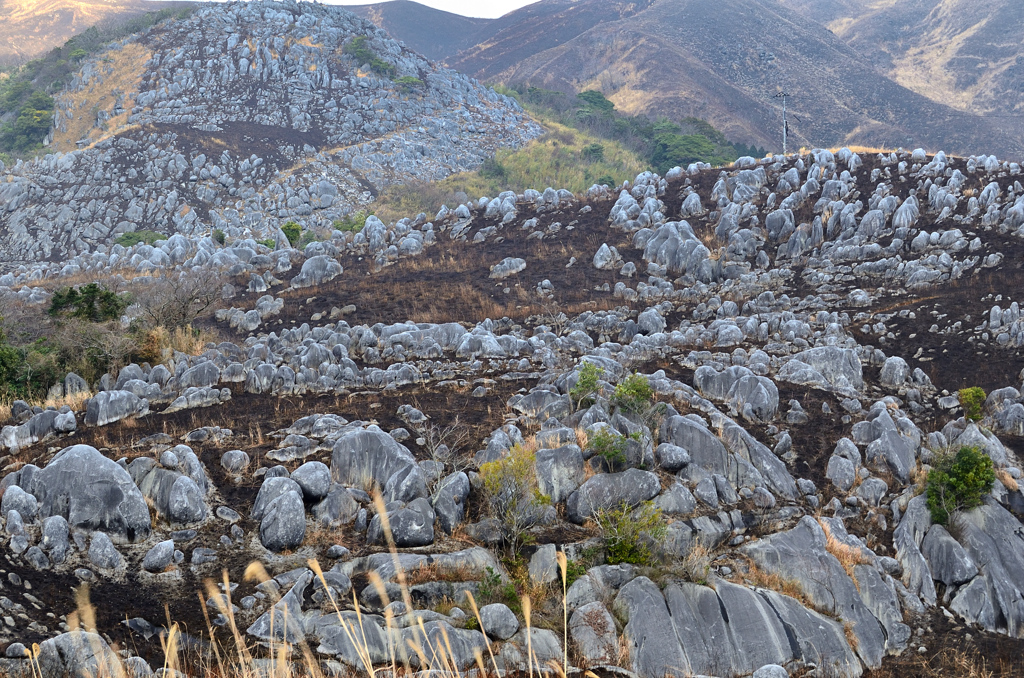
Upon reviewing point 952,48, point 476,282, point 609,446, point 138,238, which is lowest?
point 138,238

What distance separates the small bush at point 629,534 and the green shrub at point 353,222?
38.5 m

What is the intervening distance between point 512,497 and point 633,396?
498 centimetres

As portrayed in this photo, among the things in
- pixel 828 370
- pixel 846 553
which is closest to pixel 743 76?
pixel 828 370

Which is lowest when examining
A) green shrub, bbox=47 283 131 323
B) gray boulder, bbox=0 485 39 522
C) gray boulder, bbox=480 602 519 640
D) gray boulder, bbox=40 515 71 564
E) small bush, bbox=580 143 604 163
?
gray boulder, bbox=480 602 519 640

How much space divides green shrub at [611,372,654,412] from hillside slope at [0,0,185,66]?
415 feet

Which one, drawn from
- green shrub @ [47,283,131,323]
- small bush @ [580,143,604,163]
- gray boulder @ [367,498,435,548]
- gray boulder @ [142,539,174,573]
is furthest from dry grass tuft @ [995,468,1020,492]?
small bush @ [580,143,604,163]

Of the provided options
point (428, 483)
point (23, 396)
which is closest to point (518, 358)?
point (428, 483)

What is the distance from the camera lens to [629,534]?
12414 mm

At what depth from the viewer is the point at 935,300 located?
80.7ft

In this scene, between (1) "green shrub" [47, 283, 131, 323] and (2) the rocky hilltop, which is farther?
(1) "green shrub" [47, 283, 131, 323]

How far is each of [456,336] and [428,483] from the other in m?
10.4

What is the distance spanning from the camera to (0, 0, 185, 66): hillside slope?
115 meters

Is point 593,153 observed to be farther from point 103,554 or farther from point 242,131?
point 103,554

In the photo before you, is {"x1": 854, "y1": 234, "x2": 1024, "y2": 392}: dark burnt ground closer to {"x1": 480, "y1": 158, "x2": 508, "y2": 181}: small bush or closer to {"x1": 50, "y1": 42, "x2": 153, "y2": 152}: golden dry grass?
{"x1": 480, "y1": 158, "x2": 508, "y2": 181}: small bush
